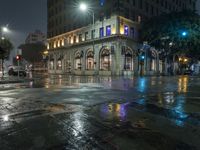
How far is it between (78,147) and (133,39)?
141 feet

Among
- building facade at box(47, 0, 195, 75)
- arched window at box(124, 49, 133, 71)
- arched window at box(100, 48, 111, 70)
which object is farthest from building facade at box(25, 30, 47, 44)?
arched window at box(124, 49, 133, 71)

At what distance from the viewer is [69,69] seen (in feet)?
184

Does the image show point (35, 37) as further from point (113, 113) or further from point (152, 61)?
point (113, 113)

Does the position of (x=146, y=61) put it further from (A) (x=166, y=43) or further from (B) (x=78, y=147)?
(B) (x=78, y=147)

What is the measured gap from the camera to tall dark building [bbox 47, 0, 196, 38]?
4393 cm

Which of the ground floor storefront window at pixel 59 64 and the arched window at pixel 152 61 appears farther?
the ground floor storefront window at pixel 59 64

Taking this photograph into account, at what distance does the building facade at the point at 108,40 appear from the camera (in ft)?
140

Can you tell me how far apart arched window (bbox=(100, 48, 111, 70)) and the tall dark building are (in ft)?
24.9

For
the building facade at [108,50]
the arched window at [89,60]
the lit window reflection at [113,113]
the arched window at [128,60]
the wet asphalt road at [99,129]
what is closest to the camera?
the wet asphalt road at [99,129]

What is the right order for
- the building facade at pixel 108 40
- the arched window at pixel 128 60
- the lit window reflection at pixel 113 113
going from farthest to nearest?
1. the arched window at pixel 128 60
2. the building facade at pixel 108 40
3. the lit window reflection at pixel 113 113

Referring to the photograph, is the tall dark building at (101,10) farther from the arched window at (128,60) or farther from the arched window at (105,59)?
the arched window at (105,59)

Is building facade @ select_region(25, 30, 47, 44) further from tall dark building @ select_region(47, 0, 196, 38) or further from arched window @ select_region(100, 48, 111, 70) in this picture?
arched window @ select_region(100, 48, 111, 70)

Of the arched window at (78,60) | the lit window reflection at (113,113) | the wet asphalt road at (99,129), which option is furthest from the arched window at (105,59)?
the wet asphalt road at (99,129)

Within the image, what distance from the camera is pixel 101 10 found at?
45812 millimetres
